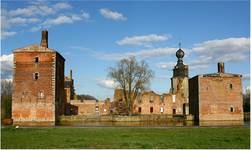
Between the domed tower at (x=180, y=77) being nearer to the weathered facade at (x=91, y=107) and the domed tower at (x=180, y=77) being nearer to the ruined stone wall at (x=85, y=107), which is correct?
the weathered facade at (x=91, y=107)

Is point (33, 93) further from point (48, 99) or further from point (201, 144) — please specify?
point (201, 144)

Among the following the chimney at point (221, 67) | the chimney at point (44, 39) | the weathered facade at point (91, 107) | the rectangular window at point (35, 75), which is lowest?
the weathered facade at point (91, 107)

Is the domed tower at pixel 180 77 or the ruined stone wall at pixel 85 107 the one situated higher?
the domed tower at pixel 180 77

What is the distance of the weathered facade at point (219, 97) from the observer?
37562 millimetres

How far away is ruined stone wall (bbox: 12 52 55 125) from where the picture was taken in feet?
114

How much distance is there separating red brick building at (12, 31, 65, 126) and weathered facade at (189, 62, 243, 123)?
617 inches

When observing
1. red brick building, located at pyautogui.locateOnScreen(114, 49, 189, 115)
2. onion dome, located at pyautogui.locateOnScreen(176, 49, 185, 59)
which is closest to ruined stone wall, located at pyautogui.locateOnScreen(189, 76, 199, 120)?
red brick building, located at pyautogui.locateOnScreen(114, 49, 189, 115)

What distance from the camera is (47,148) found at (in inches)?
455

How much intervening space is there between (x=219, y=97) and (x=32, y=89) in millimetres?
20066

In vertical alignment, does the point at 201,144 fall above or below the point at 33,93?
below

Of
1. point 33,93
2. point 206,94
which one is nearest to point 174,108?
point 206,94

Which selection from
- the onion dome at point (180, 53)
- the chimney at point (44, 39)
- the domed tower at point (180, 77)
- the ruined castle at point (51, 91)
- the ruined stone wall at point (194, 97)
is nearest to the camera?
the ruined castle at point (51, 91)

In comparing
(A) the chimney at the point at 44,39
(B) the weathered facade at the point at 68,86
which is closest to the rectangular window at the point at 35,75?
(A) the chimney at the point at 44,39

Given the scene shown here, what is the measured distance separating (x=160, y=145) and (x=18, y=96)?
25.6 m
